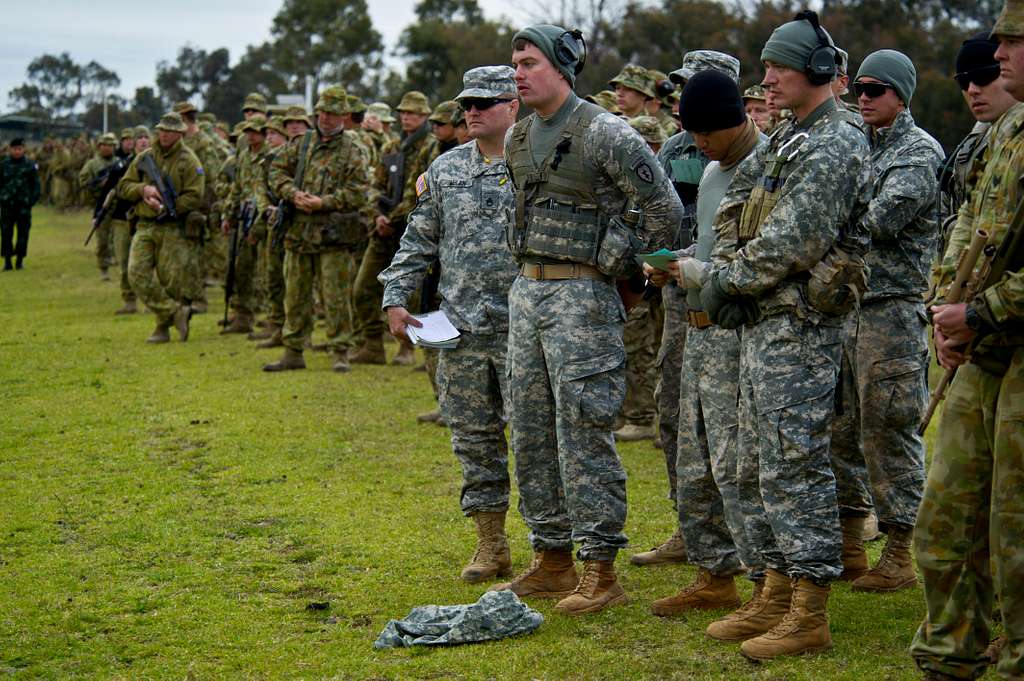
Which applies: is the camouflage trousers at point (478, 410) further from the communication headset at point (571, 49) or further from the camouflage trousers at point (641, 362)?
the camouflage trousers at point (641, 362)

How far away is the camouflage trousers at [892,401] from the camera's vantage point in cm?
630

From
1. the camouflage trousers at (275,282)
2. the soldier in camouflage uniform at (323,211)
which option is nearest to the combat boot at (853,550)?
the soldier in camouflage uniform at (323,211)

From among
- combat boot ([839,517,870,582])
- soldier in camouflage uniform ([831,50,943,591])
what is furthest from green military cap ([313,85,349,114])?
combat boot ([839,517,870,582])

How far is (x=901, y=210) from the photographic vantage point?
614 centimetres

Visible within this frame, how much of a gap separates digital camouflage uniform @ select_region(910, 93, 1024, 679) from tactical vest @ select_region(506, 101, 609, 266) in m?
1.70

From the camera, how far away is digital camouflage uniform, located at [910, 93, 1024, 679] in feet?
13.9

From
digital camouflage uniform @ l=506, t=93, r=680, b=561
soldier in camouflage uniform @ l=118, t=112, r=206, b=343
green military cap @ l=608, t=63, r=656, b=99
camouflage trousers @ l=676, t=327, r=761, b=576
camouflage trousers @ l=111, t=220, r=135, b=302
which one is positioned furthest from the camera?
camouflage trousers @ l=111, t=220, r=135, b=302

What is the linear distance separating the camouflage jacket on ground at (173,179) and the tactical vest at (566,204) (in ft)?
33.1

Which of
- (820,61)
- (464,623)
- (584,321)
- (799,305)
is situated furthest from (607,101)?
(464,623)

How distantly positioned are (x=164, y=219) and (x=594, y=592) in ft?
35.2

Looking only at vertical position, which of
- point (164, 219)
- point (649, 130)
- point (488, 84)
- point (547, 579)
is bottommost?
point (547, 579)

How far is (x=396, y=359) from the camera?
47.4 feet

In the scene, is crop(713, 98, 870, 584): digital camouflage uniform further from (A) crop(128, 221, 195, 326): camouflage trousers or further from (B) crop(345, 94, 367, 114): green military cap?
(A) crop(128, 221, 195, 326): camouflage trousers

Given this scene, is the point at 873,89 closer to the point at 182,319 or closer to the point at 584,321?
the point at 584,321
